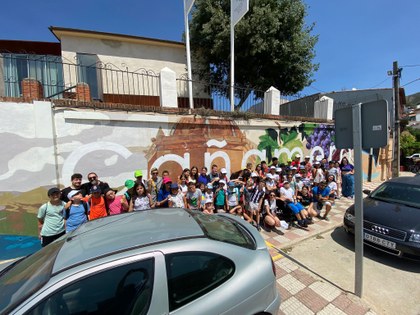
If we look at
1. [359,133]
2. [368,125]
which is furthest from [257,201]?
[368,125]

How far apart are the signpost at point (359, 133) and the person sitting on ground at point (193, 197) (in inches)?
124

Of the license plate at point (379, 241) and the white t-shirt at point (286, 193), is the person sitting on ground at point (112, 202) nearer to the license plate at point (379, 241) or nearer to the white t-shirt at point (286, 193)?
the white t-shirt at point (286, 193)

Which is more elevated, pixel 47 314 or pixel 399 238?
pixel 47 314

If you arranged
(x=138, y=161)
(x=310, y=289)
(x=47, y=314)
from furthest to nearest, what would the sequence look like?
(x=138, y=161) < (x=310, y=289) < (x=47, y=314)

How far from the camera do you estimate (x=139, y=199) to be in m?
4.51

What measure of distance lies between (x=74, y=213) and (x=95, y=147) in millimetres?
2011

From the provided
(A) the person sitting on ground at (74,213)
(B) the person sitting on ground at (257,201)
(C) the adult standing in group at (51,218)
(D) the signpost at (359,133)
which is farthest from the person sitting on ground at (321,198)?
(C) the adult standing in group at (51,218)

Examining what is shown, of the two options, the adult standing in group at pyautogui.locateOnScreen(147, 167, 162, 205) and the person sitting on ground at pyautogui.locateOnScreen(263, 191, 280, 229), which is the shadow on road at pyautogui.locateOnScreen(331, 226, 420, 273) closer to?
the person sitting on ground at pyautogui.locateOnScreen(263, 191, 280, 229)

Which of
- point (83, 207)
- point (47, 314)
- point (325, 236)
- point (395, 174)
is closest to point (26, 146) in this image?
point (83, 207)

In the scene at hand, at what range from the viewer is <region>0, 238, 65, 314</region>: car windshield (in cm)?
148

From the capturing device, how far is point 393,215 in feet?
13.6

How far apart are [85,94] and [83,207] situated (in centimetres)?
301

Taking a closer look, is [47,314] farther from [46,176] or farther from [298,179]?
[298,179]

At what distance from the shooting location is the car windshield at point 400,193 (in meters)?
4.56
